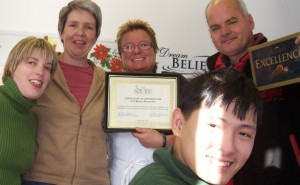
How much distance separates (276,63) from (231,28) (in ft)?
1.13

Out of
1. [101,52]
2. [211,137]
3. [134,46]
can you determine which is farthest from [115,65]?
[211,137]

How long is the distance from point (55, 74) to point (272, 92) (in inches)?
39.4

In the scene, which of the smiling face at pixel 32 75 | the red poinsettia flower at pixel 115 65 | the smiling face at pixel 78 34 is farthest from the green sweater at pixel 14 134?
the red poinsettia flower at pixel 115 65

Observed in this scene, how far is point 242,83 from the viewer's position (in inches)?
A: 36.4

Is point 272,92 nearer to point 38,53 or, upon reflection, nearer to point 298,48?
point 298,48

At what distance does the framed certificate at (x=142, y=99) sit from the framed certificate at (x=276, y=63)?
384 millimetres

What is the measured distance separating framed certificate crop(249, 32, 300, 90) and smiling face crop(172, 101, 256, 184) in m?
0.70

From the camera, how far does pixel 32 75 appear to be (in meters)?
1.50

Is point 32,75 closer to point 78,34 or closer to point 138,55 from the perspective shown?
point 78,34

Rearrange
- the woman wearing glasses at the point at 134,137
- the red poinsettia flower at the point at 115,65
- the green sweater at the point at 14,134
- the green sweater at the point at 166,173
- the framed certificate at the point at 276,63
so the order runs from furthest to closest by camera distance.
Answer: the red poinsettia flower at the point at 115,65 < the woman wearing glasses at the point at 134,137 < the framed certificate at the point at 276,63 < the green sweater at the point at 14,134 < the green sweater at the point at 166,173

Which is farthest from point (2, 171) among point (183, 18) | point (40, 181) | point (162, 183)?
point (183, 18)

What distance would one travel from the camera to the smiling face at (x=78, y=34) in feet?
5.73

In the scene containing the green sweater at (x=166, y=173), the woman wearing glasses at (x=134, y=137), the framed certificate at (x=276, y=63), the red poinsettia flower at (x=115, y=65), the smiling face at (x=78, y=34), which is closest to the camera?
the green sweater at (x=166, y=173)

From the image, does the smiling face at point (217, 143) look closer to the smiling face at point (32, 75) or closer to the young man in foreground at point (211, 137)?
the young man in foreground at point (211, 137)
